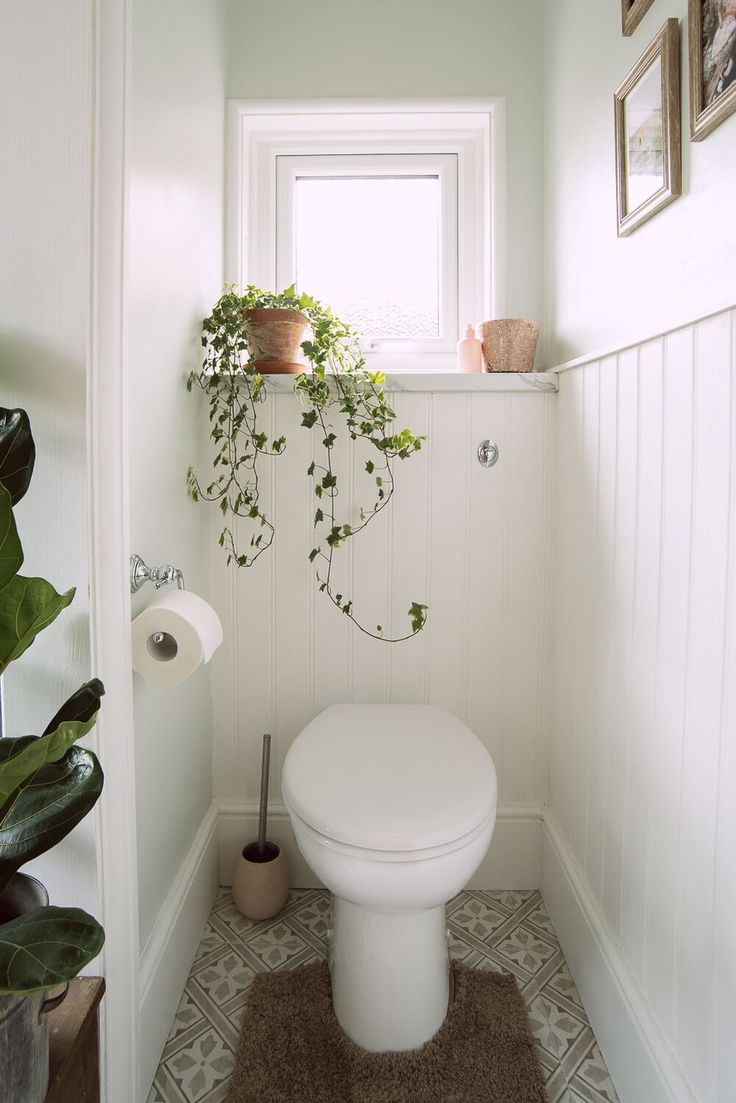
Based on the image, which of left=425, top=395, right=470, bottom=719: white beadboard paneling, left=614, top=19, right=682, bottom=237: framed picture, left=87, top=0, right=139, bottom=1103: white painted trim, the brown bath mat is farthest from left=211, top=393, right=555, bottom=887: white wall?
left=87, top=0, right=139, bottom=1103: white painted trim

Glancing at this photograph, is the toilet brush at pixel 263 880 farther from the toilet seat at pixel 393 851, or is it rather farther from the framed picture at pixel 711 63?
the framed picture at pixel 711 63

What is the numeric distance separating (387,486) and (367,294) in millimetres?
636

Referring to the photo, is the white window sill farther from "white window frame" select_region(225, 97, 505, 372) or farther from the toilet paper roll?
the toilet paper roll

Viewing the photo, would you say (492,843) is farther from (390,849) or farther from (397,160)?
(397,160)

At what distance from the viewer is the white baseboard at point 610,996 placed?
0.98 metres

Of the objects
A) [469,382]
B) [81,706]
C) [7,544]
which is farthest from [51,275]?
[469,382]

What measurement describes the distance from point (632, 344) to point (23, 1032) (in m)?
1.21

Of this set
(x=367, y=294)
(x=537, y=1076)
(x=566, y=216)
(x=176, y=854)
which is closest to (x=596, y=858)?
(x=537, y=1076)

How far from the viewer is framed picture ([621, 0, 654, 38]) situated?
3.66 ft

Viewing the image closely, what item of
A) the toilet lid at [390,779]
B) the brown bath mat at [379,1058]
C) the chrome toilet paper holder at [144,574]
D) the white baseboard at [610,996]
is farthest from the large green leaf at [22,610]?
the white baseboard at [610,996]

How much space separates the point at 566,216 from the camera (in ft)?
5.12

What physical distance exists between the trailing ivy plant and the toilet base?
0.62m

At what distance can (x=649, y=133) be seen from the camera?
109 cm

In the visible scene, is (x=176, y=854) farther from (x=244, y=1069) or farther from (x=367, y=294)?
(x=367, y=294)
